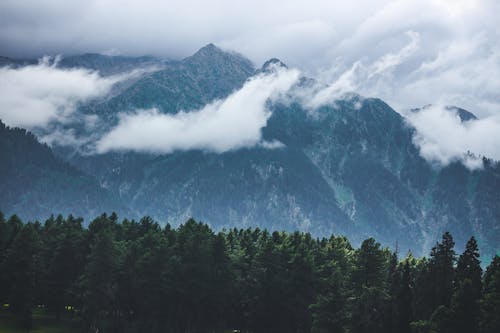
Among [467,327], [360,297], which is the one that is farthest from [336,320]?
[467,327]

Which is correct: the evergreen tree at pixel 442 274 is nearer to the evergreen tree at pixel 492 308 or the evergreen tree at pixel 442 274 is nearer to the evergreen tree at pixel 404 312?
the evergreen tree at pixel 404 312

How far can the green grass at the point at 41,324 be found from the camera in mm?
115812

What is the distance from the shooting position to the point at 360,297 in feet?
330

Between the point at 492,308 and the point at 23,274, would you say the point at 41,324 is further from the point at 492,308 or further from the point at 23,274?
the point at 492,308

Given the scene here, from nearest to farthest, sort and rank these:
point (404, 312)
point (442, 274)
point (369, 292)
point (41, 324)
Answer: point (404, 312) < point (442, 274) < point (369, 292) < point (41, 324)

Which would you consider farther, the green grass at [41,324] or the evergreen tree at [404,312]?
the green grass at [41,324]

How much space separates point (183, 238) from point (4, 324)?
3814 cm

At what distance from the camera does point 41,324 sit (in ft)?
412

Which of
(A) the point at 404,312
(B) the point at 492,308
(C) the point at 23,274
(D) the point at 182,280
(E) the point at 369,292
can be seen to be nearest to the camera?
(B) the point at 492,308

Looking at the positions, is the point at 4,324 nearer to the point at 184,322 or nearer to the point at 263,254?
the point at 184,322

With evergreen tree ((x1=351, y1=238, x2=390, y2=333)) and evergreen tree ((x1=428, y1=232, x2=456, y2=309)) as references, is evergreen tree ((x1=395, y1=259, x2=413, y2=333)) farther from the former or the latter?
evergreen tree ((x1=428, y1=232, x2=456, y2=309))

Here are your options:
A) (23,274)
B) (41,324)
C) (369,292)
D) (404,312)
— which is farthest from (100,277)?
(404,312)

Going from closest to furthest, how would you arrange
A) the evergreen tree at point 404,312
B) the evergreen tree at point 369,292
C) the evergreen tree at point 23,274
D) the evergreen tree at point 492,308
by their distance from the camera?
the evergreen tree at point 492,308, the evergreen tree at point 404,312, the evergreen tree at point 369,292, the evergreen tree at point 23,274

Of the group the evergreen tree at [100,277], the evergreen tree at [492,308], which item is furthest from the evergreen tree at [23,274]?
the evergreen tree at [492,308]
